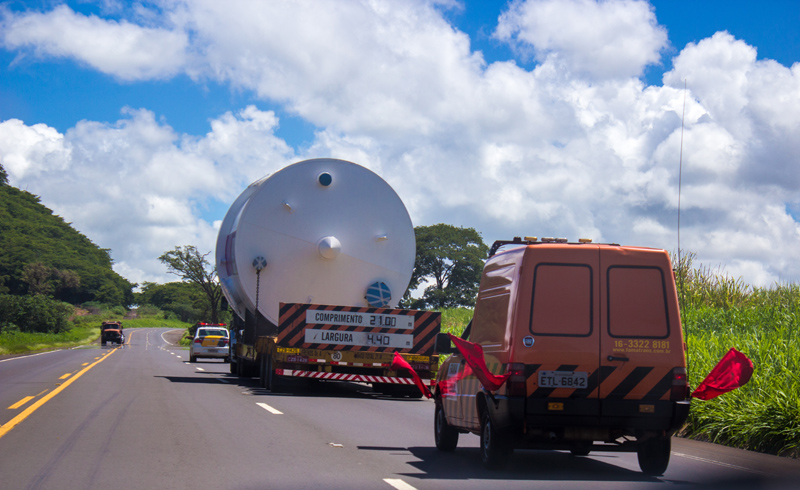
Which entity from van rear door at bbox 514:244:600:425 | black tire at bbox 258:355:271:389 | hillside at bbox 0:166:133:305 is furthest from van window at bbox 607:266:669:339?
hillside at bbox 0:166:133:305

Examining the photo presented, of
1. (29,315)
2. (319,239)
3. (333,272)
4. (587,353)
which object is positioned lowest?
(587,353)

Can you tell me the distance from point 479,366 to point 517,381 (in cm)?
62

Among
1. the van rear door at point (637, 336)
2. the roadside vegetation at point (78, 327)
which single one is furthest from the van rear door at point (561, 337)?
the roadside vegetation at point (78, 327)

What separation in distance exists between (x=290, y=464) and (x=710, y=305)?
50.0 feet

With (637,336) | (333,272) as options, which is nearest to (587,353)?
(637,336)

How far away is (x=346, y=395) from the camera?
691 inches

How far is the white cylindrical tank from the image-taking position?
57.2 ft

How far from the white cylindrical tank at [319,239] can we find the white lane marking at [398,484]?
1033cm

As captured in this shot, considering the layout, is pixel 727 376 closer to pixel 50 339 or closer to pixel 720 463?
pixel 720 463

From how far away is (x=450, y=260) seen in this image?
6034 centimetres

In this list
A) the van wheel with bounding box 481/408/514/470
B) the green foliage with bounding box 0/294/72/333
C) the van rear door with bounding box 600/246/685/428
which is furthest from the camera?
the green foliage with bounding box 0/294/72/333

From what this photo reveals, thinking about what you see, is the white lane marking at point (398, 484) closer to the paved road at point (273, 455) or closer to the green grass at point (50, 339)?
the paved road at point (273, 455)

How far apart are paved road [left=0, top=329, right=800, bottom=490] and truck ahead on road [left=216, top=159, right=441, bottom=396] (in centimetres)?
243

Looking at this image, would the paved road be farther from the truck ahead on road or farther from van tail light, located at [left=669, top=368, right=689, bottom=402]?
the truck ahead on road
